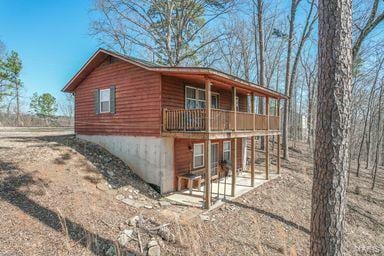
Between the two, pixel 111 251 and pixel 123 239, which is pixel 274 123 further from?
pixel 111 251

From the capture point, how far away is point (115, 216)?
25.8 ft

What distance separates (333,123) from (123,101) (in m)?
10.0

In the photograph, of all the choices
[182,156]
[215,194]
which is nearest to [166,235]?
[215,194]

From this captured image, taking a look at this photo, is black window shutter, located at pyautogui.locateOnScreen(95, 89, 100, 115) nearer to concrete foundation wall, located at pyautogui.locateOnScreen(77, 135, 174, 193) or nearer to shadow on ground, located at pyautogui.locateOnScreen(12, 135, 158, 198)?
shadow on ground, located at pyautogui.locateOnScreen(12, 135, 158, 198)

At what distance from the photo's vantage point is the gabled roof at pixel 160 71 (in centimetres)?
934

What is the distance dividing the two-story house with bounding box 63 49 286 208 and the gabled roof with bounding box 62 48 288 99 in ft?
0.11

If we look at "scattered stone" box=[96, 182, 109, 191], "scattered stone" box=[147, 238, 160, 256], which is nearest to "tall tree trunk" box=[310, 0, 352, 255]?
"scattered stone" box=[147, 238, 160, 256]

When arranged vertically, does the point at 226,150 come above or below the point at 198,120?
below

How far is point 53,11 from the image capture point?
1438 cm

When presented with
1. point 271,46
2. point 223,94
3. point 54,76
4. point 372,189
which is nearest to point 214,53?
point 271,46

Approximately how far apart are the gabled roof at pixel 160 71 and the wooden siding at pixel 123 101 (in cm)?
32

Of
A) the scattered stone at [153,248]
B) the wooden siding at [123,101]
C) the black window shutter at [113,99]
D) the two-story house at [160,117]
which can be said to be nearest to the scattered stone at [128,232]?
the scattered stone at [153,248]

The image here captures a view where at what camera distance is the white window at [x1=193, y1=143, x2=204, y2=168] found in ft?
42.4

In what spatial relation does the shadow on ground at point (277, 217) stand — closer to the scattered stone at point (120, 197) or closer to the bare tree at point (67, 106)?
the scattered stone at point (120, 197)
